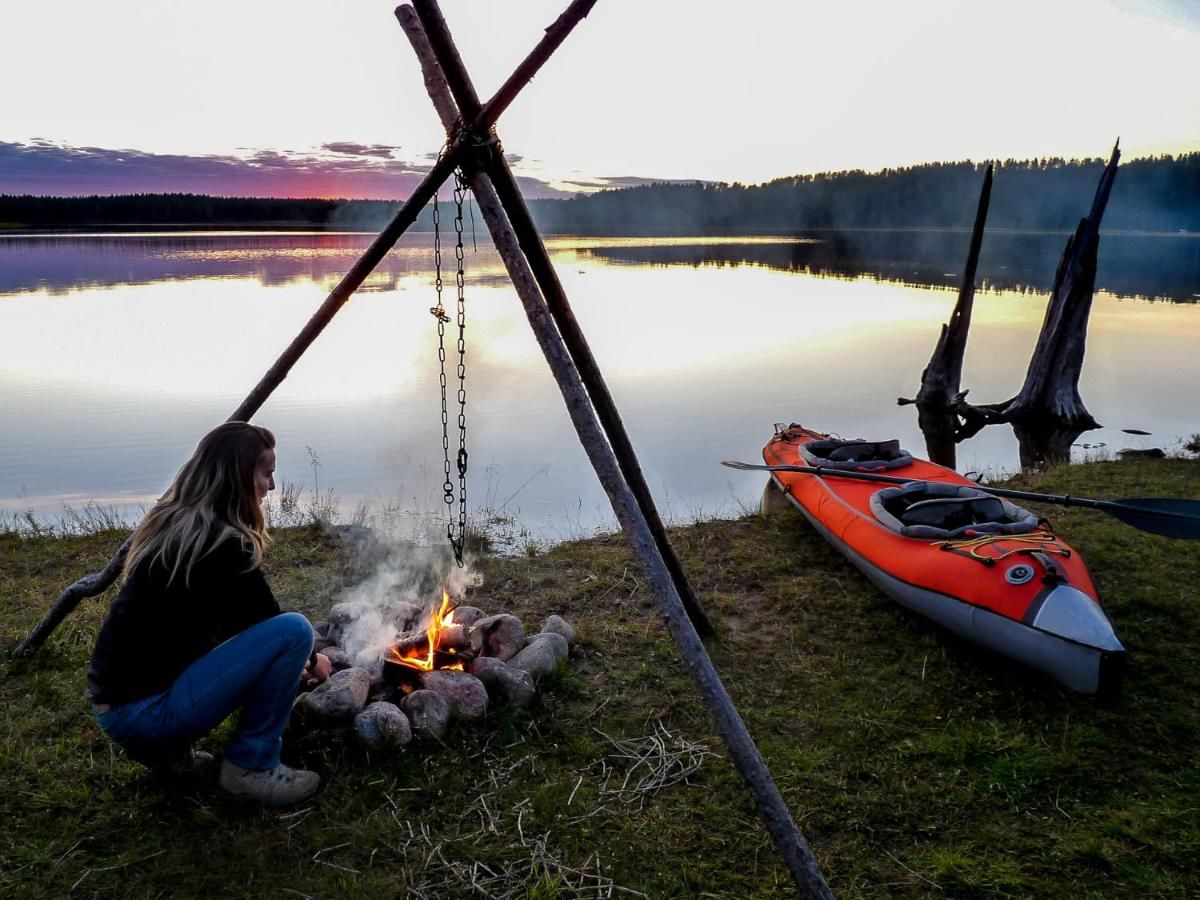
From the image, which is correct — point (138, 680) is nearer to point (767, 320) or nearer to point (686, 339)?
point (686, 339)

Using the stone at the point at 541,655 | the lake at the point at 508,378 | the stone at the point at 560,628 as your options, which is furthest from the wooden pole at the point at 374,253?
the lake at the point at 508,378

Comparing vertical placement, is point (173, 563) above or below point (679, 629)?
above

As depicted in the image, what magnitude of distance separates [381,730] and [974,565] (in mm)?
4176

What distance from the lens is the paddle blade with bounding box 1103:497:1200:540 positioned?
19.7 ft

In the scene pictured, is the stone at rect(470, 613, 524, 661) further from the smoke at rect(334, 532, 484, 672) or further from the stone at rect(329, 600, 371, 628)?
the stone at rect(329, 600, 371, 628)

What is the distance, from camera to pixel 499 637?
17.7 ft

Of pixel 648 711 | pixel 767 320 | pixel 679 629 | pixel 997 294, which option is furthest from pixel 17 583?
pixel 997 294

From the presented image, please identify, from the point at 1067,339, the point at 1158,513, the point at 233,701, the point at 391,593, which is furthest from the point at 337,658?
the point at 1067,339

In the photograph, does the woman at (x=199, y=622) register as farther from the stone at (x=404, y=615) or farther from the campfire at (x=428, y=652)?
the stone at (x=404, y=615)

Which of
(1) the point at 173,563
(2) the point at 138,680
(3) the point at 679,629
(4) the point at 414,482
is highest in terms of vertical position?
(1) the point at 173,563

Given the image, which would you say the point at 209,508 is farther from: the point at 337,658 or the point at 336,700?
the point at 337,658

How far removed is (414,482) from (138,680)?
28.0 ft

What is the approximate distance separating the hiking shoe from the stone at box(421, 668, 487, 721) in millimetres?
893

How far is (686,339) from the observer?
26.2 metres
